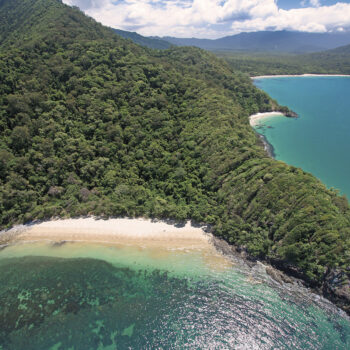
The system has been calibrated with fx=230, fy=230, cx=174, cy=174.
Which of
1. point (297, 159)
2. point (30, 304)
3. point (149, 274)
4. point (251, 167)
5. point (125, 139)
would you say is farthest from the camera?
point (297, 159)

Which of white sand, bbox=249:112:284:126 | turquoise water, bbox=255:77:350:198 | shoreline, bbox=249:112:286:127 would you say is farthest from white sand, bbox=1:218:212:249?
shoreline, bbox=249:112:286:127

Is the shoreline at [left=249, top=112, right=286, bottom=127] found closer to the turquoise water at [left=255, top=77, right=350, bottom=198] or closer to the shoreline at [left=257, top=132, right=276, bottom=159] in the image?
the turquoise water at [left=255, top=77, right=350, bottom=198]

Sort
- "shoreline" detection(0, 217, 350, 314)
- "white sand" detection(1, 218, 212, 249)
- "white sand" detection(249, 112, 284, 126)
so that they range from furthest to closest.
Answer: "white sand" detection(249, 112, 284, 126) → "white sand" detection(1, 218, 212, 249) → "shoreline" detection(0, 217, 350, 314)

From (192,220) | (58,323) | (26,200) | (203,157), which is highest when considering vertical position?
(203,157)

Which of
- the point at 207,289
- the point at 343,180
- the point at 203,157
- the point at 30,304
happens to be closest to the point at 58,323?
the point at 30,304

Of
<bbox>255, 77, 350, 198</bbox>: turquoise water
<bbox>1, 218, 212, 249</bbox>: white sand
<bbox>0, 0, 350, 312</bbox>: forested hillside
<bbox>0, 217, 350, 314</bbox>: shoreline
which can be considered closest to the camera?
<bbox>0, 0, 350, 312</bbox>: forested hillside

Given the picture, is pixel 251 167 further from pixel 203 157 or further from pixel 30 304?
pixel 30 304

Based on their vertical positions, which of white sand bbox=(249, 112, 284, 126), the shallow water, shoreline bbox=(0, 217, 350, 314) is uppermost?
white sand bbox=(249, 112, 284, 126)
